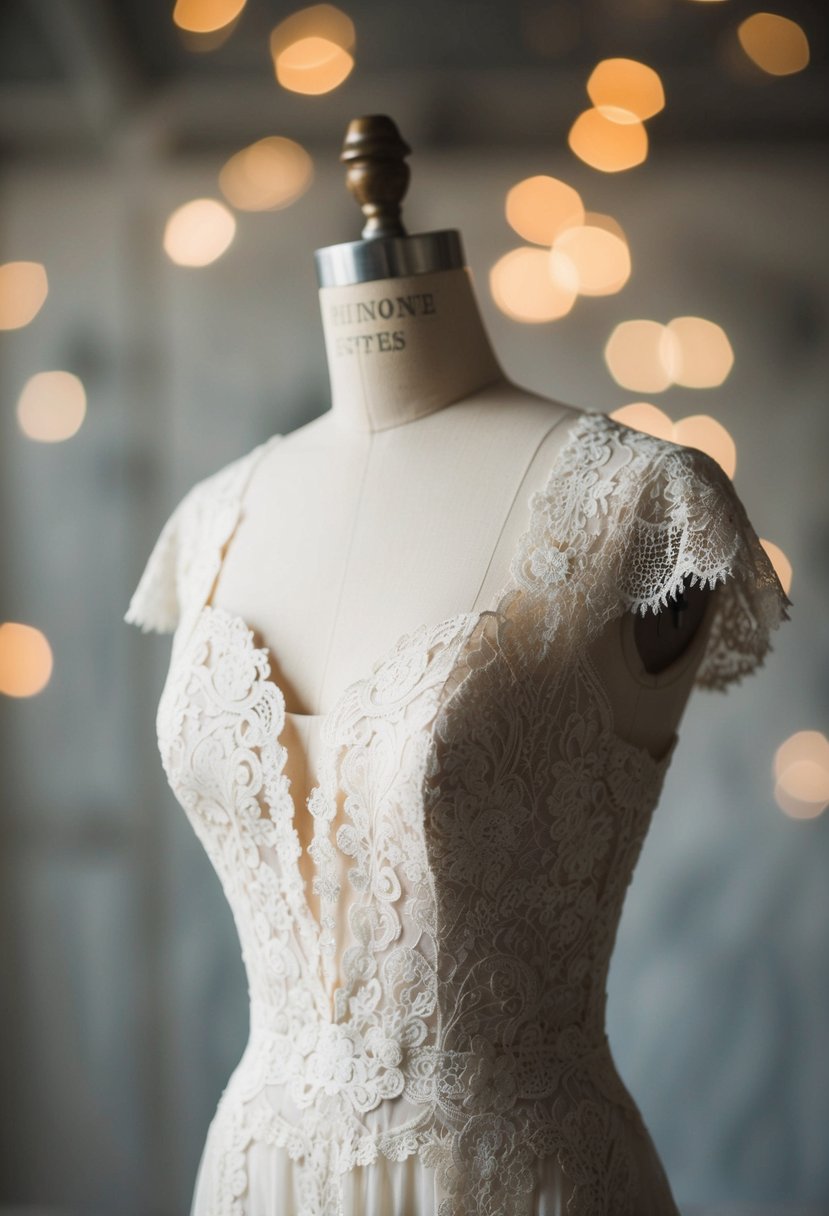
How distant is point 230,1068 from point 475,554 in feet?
5.46

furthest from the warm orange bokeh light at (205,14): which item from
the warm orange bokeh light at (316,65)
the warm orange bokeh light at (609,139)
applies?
the warm orange bokeh light at (609,139)

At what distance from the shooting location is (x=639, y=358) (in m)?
2.24

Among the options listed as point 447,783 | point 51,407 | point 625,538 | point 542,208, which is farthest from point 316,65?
point 447,783

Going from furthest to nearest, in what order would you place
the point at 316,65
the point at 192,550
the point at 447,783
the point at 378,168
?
the point at 316,65
the point at 192,550
the point at 378,168
the point at 447,783

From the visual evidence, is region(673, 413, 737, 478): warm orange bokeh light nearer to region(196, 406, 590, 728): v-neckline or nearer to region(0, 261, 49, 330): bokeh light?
region(196, 406, 590, 728): v-neckline

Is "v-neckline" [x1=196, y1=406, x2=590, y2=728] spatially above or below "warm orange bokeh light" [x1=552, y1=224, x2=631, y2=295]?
below

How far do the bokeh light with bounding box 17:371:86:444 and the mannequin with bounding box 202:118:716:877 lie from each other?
4.09 ft

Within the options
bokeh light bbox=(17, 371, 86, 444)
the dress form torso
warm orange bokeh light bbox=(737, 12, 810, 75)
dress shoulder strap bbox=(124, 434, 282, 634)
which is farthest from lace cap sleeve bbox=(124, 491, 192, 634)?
warm orange bokeh light bbox=(737, 12, 810, 75)

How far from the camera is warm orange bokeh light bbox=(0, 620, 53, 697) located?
93.0 inches

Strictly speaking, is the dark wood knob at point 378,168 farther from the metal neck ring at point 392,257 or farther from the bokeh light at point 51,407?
the bokeh light at point 51,407

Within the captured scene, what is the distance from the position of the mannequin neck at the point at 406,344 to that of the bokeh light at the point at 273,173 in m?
1.22

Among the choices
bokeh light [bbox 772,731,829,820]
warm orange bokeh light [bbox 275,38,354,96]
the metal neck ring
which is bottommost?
bokeh light [bbox 772,731,829,820]

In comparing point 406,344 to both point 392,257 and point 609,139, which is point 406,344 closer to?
point 392,257

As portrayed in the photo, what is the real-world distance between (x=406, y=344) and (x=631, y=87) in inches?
52.7
